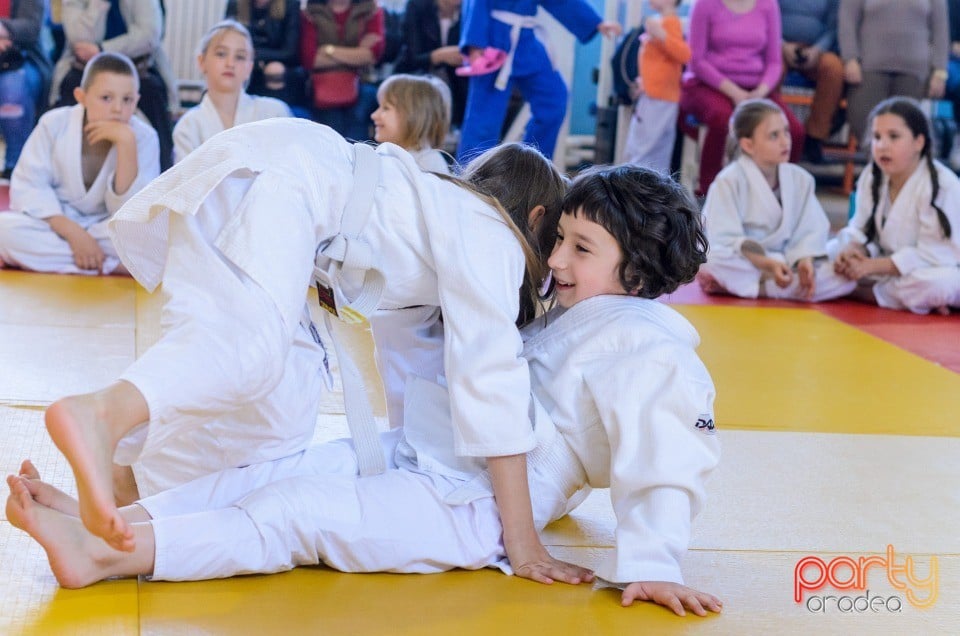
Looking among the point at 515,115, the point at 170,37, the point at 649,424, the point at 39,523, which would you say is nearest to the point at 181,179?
the point at 39,523

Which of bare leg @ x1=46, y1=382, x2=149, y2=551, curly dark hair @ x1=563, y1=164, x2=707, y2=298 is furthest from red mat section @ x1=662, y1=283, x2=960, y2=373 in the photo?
bare leg @ x1=46, y1=382, x2=149, y2=551

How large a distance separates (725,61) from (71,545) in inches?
239

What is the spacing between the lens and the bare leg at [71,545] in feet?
5.39

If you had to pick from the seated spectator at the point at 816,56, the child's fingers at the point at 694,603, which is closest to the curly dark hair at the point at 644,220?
the child's fingers at the point at 694,603

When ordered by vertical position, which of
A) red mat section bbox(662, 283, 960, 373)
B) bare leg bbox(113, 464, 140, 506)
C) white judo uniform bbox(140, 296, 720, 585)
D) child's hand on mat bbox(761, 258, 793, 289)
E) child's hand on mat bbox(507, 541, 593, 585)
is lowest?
red mat section bbox(662, 283, 960, 373)

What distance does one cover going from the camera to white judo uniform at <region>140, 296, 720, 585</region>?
1.78 meters

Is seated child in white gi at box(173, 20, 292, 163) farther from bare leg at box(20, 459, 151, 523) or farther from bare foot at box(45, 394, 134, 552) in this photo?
bare foot at box(45, 394, 134, 552)

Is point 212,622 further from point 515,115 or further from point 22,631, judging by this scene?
point 515,115

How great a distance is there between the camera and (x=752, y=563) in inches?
78.8

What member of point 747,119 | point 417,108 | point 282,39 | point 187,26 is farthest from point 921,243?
point 187,26

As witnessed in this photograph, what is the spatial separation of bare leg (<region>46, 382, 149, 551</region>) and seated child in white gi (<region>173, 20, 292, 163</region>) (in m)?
3.83

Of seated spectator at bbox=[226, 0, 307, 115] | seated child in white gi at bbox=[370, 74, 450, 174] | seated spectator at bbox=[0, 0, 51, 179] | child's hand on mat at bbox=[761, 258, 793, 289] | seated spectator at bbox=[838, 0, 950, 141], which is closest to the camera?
seated child in white gi at bbox=[370, 74, 450, 174]

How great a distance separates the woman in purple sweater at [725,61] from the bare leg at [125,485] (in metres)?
5.52

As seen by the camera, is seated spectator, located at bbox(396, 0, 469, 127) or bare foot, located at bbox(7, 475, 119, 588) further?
seated spectator, located at bbox(396, 0, 469, 127)
